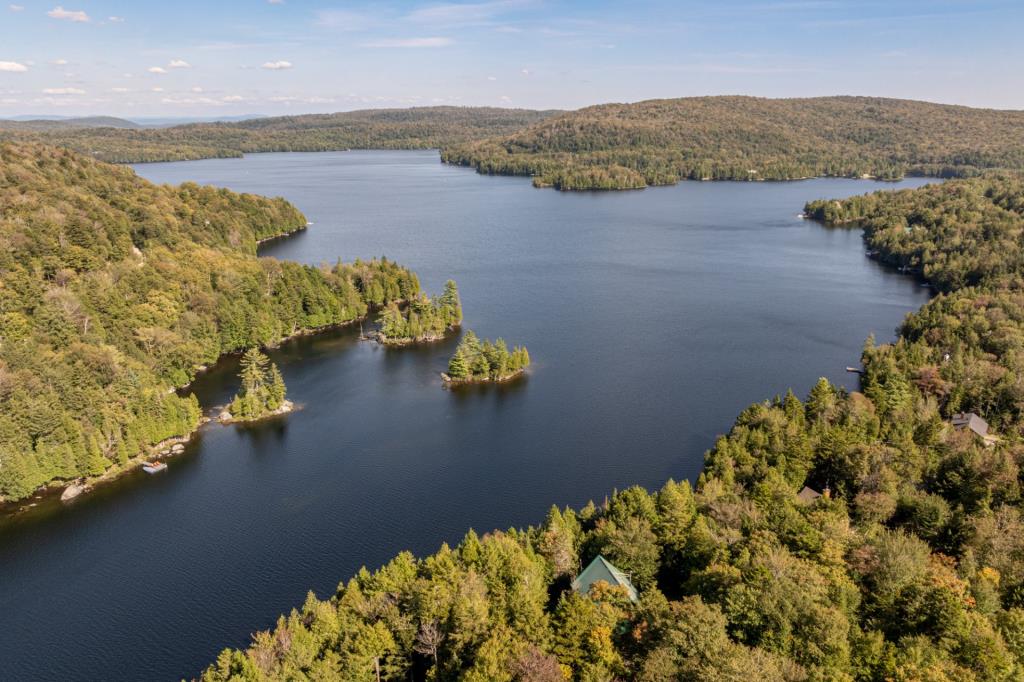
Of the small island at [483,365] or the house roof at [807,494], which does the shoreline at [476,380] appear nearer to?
the small island at [483,365]

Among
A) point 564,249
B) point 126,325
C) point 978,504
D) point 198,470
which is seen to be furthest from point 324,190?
point 978,504

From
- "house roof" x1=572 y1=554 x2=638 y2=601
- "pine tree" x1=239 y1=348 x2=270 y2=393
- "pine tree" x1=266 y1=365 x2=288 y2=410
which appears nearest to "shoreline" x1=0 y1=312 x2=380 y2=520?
A: "pine tree" x1=266 y1=365 x2=288 y2=410

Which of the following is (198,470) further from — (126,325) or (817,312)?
(817,312)

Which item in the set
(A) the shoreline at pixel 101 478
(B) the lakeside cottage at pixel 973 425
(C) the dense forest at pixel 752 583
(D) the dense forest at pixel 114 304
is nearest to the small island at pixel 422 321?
(D) the dense forest at pixel 114 304

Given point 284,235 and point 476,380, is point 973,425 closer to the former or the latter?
point 476,380

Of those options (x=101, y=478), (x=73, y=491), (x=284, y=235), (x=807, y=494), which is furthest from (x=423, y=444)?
(x=284, y=235)

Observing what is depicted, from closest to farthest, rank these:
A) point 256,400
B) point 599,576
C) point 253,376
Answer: point 599,576
point 256,400
point 253,376
